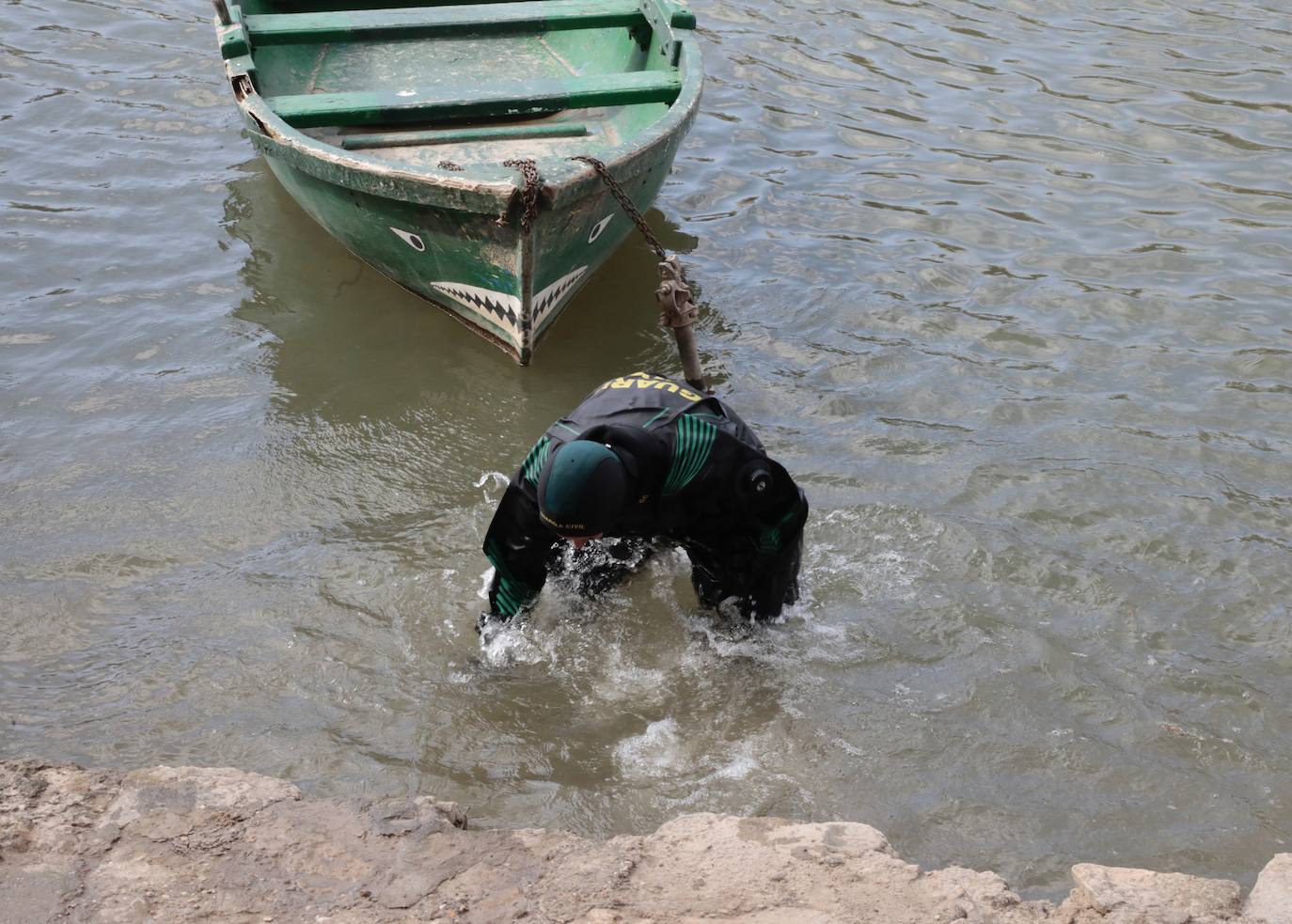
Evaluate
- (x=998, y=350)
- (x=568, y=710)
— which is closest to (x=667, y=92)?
(x=998, y=350)

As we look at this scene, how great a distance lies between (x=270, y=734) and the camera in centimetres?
408

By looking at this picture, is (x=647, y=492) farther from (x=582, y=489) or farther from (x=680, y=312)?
(x=680, y=312)

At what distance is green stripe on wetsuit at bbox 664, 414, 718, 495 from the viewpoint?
11.9 feet

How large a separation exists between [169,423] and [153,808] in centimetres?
291

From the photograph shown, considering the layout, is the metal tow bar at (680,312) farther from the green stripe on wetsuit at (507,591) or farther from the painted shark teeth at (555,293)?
the painted shark teeth at (555,293)

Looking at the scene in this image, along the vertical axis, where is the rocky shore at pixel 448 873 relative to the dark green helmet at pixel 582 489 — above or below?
below

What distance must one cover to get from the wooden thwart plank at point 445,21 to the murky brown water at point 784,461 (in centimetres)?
101

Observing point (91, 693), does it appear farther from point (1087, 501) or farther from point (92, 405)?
point (1087, 501)

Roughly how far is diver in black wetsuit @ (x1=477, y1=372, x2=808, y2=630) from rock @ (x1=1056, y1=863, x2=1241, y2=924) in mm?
1392

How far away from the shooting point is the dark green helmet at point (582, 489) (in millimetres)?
3320

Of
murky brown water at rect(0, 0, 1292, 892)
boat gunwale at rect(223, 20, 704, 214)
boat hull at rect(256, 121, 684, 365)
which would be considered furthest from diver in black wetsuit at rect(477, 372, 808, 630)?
boat hull at rect(256, 121, 684, 365)

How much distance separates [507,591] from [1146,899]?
6.89ft

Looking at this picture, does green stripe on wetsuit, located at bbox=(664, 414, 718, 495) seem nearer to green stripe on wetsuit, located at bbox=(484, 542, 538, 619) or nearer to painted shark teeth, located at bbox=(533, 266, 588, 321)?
green stripe on wetsuit, located at bbox=(484, 542, 538, 619)

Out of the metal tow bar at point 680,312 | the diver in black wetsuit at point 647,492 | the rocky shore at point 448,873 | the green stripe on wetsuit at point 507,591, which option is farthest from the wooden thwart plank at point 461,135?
the rocky shore at point 448,873
